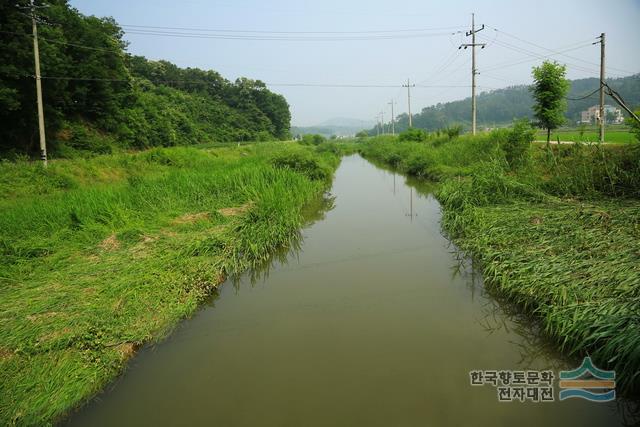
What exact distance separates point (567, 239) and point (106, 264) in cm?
675

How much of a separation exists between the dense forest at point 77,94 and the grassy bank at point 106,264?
7556 millimetres

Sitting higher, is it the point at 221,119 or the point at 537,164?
the point at 221,119

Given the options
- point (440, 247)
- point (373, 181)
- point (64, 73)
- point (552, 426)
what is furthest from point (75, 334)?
point (64, 73)

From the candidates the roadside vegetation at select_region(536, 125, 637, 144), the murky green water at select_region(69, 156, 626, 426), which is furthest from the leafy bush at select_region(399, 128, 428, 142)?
the murky green water at select_region(69, 156, 626, 426)

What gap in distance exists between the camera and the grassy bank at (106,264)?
3383 millimetres

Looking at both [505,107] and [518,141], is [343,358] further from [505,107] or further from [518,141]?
[505,107]

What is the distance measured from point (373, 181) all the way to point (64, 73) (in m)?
16.7

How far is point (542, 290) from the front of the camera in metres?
4.37

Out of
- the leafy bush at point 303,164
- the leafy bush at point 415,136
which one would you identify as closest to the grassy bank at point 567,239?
the leafy bush at point 303,164

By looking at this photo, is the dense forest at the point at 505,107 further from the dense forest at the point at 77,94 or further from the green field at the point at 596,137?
the dense forest at the point at 77,94

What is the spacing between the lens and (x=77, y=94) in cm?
2248

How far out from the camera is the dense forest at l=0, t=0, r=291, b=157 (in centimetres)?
1571

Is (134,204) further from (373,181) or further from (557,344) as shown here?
(373,181)

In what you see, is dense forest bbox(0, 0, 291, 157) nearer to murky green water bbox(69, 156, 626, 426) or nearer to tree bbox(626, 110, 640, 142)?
murky green water bbox(69, 156, 626, 426)
